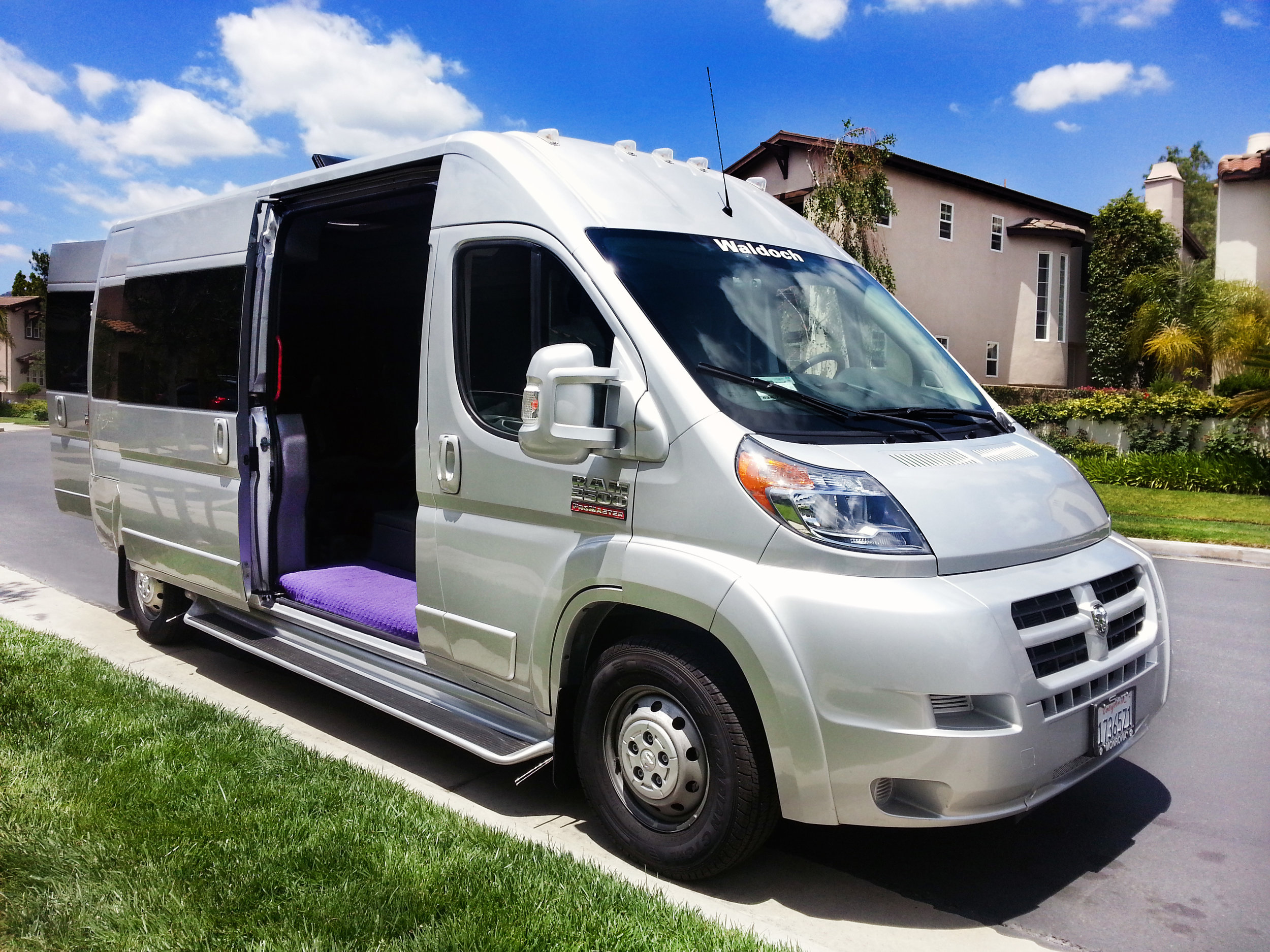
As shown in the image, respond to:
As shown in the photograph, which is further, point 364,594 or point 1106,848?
point 364,594

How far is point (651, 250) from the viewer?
13.9ft

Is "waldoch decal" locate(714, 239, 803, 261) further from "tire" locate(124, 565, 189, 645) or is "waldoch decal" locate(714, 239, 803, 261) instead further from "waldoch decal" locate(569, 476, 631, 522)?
"tire" locate(124, 565, 189, 645)

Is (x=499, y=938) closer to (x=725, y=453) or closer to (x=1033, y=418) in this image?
(x=725, y=453)

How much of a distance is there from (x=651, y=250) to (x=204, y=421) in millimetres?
3295

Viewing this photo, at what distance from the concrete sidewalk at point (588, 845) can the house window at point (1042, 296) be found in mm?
30122

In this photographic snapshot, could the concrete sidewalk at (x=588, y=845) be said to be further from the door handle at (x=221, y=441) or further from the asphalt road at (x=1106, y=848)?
the door handle at (x=221, y=441)

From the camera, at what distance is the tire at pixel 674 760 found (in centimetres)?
356

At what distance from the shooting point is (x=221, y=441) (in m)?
6.05

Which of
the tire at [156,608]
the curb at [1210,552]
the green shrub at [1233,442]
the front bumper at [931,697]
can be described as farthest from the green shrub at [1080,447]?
the front bumper at [931,697]

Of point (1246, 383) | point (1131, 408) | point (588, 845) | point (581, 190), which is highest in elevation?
point (581, 190)

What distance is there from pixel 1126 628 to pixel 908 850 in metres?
1.19

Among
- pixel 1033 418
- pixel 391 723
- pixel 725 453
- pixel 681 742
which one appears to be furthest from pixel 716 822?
pixel 1033 418

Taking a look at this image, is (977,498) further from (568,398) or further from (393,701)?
(393,701)

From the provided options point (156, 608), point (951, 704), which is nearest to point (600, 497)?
point (951, 704)
